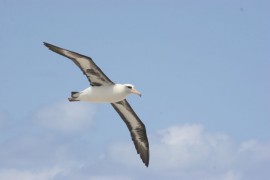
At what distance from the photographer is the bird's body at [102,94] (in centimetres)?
2616

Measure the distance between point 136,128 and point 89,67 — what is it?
19.1 feet

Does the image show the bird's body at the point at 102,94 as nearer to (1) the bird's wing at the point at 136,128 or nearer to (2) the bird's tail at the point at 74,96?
(2) the bird's tail at the point at 74,96

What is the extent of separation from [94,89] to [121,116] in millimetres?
4373

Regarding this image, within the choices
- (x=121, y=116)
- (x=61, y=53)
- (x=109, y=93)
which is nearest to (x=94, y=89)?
(x=109, y=93)

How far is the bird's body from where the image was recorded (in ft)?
85.8

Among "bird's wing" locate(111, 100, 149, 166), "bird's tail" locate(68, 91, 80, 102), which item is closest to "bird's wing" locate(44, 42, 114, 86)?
"bird's tail" locate(68, 91, 80, 102)

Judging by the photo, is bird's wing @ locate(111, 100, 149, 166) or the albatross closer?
the albatross

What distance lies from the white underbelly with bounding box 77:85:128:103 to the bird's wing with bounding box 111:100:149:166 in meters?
3.38

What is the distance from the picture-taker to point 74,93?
26.2m

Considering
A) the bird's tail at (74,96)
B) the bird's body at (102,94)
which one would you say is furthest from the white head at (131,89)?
the bird's tail at (74,96)

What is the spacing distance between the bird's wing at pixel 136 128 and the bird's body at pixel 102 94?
11.0 ft

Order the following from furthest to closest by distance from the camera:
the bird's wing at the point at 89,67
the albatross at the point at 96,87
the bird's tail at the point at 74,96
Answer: the bird's tail at the point at 74,96
the albatross at the point at 96,87
the bird's wing at the point at 89,67

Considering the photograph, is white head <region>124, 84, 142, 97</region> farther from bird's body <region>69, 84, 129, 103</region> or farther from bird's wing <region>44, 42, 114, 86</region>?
bird's wing <region>44, 42, 114, 86</region>

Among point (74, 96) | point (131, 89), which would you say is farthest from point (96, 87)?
point (131, 89)
